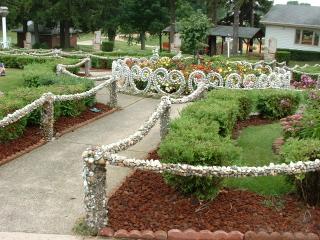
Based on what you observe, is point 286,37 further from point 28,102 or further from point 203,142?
point 203,142

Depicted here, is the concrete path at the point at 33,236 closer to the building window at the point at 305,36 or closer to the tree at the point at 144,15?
the tree at the point at 144,15

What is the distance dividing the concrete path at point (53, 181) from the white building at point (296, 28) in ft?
114

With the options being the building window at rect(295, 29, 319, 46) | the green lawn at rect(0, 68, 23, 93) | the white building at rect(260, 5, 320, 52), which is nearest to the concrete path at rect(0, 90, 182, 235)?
the green lawn at rect(0, 68, 23, 93)

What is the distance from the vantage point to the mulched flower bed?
562 centimetres

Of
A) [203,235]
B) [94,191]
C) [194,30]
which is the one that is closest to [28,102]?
[94,191]

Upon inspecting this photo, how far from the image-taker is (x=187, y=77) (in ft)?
51.4

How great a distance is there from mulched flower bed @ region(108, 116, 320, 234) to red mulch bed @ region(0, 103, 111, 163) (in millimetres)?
2779

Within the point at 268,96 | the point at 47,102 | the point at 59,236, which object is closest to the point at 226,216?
the point at 59,236

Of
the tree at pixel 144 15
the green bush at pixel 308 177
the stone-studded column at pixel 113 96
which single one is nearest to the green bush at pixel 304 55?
the tree at pixel 144 15

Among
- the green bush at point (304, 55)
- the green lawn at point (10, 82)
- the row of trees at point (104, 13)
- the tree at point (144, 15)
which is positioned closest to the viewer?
the green lawn at point (10, 82)

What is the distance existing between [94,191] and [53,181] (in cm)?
182

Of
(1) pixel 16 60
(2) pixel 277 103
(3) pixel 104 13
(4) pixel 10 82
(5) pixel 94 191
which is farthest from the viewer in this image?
(3) pixel 104 13

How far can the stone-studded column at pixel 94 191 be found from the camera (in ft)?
17.9

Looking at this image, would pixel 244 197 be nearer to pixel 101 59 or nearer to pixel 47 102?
pixel 47 102
